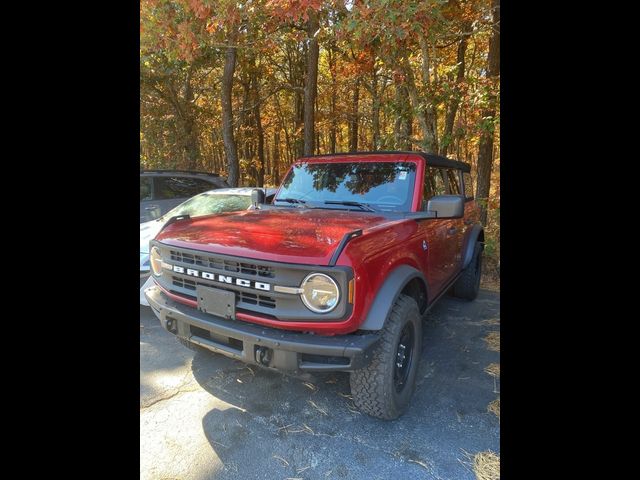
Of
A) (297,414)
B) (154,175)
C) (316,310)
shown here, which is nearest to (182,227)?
(316,310)

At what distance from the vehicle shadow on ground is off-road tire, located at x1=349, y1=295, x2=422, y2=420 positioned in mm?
183

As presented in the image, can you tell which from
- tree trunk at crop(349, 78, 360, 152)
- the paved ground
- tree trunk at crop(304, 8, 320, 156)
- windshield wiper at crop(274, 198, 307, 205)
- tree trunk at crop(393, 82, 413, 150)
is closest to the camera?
the paved ground

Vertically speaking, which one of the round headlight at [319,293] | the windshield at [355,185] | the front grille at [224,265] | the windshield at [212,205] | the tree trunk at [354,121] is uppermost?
the tree trunk at [354,121]

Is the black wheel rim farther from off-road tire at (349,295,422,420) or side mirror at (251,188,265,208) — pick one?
side mirror at (251,188,265,208)

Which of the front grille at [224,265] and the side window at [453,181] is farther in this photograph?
the side window at [453,181]

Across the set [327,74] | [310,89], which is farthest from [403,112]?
[327,74]

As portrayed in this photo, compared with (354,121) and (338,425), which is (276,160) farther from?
(338,425)

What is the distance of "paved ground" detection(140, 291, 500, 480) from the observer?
221 cm

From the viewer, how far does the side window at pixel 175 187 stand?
25.3 ft

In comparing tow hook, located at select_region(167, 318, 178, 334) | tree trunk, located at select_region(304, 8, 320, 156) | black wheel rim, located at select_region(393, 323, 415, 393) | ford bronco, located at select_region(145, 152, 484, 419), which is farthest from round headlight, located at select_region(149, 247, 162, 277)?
tree trunk, located at select_region(304, 8, 320, 156)

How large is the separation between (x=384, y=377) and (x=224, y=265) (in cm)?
123

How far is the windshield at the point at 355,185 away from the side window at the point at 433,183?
194 mm

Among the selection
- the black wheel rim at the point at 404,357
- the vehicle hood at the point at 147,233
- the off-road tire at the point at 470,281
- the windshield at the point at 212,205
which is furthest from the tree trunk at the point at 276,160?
the black wheel rim at the point at 404,357

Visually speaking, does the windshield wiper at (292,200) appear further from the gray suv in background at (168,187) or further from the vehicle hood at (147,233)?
the gray suv in background at (168,187)
